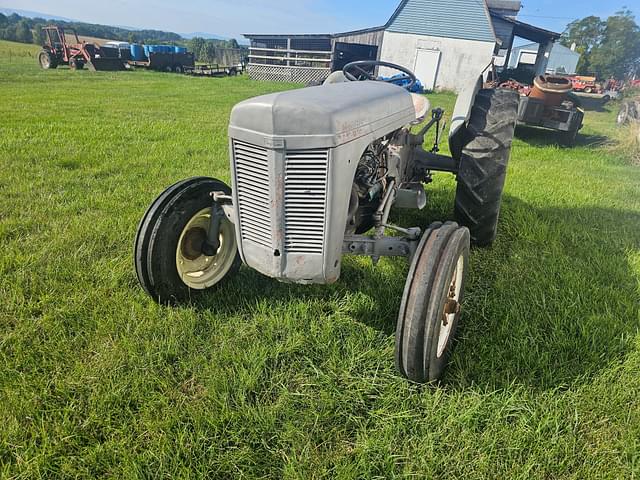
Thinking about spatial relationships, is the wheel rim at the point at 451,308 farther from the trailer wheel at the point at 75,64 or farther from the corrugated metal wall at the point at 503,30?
the trailer wheel at the point at 75,64

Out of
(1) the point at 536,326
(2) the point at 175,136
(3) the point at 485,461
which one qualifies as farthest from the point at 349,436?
(2) the point at 175,136

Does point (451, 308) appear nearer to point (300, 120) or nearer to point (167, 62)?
point (300, 120)

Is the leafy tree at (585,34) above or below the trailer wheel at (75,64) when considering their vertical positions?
above

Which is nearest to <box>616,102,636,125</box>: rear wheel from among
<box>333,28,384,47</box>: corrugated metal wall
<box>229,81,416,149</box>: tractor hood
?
<box>229,81,416,149</box>: tractor hood

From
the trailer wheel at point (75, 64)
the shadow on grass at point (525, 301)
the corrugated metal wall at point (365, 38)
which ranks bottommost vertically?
the trailer wheel at point (75, 64)

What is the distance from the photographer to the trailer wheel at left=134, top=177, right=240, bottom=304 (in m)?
2.21

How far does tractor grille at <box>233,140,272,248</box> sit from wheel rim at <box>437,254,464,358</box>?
91 centimetres

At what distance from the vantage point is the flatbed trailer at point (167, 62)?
22.1 meters

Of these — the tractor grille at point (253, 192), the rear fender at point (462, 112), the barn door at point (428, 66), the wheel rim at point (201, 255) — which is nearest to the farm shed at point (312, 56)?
the barn door at point (428, 66)

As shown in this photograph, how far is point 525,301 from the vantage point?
2.57 m

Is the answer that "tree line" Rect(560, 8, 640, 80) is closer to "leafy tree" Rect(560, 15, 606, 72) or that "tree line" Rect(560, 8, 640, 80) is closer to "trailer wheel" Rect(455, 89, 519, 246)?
"leafy tree" Rect(560, 15, 606, 72)

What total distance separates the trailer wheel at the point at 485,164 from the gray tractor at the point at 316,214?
10 mm

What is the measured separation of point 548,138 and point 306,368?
7977 mm

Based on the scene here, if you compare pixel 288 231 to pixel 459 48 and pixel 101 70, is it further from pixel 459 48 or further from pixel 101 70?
pixel 101 70
